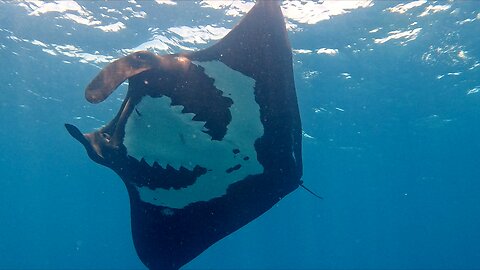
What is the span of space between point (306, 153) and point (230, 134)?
28.9m

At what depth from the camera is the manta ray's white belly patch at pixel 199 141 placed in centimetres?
376

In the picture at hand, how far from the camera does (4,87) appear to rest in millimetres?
21047

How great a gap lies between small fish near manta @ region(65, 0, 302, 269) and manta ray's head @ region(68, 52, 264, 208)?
10 millimetres

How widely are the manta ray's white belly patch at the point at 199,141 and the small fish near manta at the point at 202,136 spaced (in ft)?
0.03

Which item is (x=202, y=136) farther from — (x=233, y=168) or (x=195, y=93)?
(x=233, y=168)

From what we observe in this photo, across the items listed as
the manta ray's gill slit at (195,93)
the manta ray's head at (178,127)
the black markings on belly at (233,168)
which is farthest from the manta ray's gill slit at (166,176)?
the manta ray's gill slit at (195,93)

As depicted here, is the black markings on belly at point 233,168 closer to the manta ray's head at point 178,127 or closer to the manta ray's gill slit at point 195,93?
the manta ray's head at point 178,127

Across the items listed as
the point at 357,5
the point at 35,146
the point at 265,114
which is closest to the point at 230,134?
the point at 265,114

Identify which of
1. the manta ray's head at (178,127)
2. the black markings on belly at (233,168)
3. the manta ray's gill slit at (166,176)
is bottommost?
the manta ray's gill slit at (166,176)

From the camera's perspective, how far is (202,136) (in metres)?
4.08

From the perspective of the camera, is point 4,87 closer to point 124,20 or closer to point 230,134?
point 124,20

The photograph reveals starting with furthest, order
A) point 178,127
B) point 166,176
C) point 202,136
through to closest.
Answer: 1. point 166,176
2. point 202,136
3. point 178,127

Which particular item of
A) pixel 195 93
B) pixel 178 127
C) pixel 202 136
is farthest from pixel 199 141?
pixel 195 93

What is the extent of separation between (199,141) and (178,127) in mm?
290
